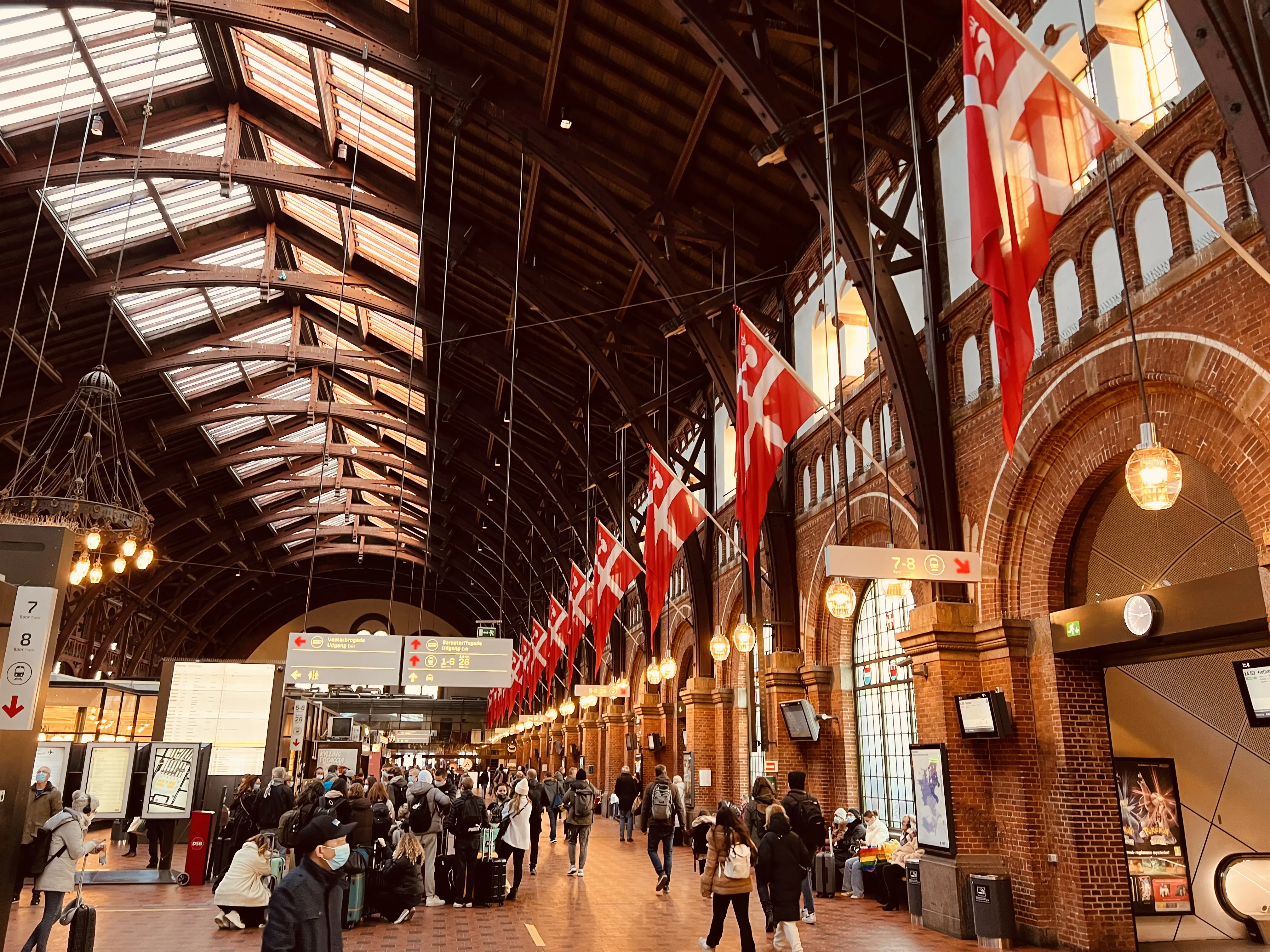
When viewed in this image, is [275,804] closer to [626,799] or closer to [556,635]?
[626,799]

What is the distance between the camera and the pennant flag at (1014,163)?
5.89 meters

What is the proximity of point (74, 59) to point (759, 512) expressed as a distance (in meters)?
13.8

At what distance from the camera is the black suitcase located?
36.0ft

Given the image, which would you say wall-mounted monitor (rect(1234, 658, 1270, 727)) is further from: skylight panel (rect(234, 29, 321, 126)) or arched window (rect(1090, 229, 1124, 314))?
skylight panel (rect(234, 29, 321, 126))

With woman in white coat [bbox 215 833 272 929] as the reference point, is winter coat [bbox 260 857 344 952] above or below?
above

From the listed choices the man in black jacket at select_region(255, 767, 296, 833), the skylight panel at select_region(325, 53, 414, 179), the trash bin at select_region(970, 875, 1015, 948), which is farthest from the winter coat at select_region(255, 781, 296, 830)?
the skylight panel at select_region(325, 53, 414, 179)

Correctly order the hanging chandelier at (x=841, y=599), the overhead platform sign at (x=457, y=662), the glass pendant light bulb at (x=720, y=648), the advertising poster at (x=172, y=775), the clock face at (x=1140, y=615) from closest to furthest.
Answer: the clock face at (x=1140, y=615)
the hanging chandelier at (x=841, y=599)
the advertising poster at (x=172, y=775)
the glass pendant light bulb at (x=720, y=648)
the overhead platform sign at (x=457, y=662)

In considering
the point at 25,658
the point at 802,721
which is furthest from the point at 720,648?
the point at 25,658

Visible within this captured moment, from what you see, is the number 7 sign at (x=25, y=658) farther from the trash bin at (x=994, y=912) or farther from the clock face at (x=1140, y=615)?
the clock face at (x=1140, y=615)

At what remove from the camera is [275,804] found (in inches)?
432

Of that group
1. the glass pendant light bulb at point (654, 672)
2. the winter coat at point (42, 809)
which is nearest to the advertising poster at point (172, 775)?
the winter coat at point (42, 809)

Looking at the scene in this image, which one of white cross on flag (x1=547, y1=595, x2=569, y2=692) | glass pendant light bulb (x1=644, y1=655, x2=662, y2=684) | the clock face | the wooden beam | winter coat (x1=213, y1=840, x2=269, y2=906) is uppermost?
the wooden beam

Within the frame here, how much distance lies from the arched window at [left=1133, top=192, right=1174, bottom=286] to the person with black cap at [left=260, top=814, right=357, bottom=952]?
24.6 ft

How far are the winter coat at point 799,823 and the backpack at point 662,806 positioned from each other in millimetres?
2104
